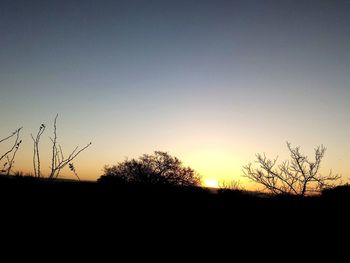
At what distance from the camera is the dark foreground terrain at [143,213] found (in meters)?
3.81

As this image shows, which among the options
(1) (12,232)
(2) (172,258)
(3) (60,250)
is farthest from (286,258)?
(1) (12,232)

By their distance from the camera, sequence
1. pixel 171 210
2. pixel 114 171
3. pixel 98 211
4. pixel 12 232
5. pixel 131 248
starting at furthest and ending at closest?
1. pixel 114 171
2. pixel 171 210
3. pixel 98 211
4. pixel 131 248
5. pixel 12 232

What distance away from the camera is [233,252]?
14.9 ft

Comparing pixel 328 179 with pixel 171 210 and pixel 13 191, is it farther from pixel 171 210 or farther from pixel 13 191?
pixel 13 191

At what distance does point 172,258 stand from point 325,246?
274 cm

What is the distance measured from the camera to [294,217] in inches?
229

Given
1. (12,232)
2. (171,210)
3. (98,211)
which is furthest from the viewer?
(171,210)

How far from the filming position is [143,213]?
4.67 m

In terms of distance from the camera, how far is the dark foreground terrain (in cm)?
381

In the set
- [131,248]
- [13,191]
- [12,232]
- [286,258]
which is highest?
[13,191]

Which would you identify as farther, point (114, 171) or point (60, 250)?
point (114, 171)

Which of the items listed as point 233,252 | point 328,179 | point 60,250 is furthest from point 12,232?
point 328,179

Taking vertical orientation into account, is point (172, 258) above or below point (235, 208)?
below

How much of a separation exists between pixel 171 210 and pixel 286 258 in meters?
1.89
